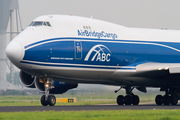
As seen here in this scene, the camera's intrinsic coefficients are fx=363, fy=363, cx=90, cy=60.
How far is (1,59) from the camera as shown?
124 meters

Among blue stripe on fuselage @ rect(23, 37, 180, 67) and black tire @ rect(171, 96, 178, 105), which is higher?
blue stripe on fuselage @ rect(23, 37, 180, 67)

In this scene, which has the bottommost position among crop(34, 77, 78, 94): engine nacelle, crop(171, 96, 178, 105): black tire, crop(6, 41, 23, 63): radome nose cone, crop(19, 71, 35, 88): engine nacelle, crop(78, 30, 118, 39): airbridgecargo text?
crop(171, 96, 178, 105): black tire

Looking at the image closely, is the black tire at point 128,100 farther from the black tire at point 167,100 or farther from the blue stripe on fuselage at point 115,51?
the blue stripe on fuselage at point 115,51

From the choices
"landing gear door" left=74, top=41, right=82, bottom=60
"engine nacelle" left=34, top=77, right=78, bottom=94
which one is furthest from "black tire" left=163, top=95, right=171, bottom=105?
"landing gear door" left=74, top=41, right=82, bottom=60

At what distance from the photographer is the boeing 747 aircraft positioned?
23828 mm

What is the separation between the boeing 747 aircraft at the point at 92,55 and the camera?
23828 millimetres

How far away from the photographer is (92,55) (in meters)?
25.6

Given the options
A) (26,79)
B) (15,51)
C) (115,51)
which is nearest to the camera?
(15,51)

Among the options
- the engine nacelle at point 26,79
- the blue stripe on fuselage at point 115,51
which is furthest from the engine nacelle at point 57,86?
the blue stripe on fuselage at point 115,51

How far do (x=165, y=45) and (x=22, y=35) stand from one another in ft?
39.5

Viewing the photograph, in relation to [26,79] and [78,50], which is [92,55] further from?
[26,79]

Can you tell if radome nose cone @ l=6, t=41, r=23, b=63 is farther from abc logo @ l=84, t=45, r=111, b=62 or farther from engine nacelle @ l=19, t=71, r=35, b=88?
abc logo @ l=84, t=45, r=111, b=62

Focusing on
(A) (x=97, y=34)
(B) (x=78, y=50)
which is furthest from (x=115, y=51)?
(B) (x=78, y=50)

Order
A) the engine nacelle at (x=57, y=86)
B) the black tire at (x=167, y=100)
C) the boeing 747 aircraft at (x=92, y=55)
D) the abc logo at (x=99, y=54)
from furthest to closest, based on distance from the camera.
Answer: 1. the black tire at (x=167, y=100)
2. the engine nacelle at (x=57, y=86)
3. the abc logo at (x=99, y=54)
4. the boeing 747 aircraft at (x=92, y=55)
